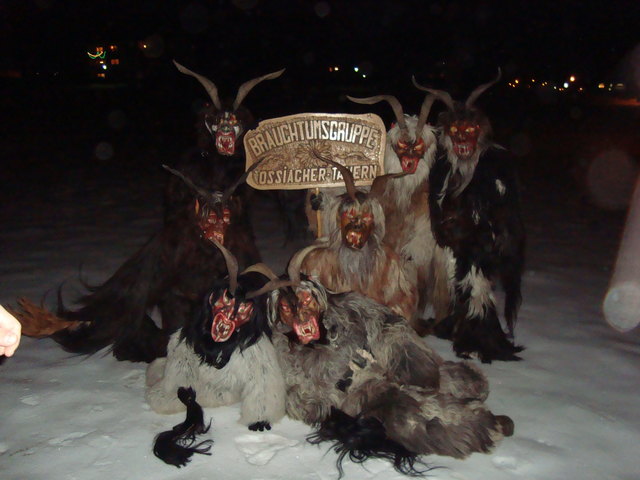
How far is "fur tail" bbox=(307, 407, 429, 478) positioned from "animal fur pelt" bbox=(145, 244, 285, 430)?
35 centimetres

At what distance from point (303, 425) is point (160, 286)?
1.54 m

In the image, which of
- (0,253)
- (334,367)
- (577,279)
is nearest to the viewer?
(334,367)

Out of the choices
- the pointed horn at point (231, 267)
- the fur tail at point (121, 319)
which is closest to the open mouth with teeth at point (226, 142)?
the fur tail at point (121, 319)

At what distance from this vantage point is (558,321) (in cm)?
552

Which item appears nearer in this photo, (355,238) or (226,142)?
(355,238)

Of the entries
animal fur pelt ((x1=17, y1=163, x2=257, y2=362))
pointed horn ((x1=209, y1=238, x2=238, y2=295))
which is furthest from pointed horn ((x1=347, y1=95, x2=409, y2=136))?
pointed horn ((x1=209, y1=238, x2=238, y2=295))

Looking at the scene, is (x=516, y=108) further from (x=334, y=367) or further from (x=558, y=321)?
(x=334, y=367)

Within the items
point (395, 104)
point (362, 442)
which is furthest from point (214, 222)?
point (362, 442)

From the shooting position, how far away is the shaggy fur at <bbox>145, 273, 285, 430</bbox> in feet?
11.5

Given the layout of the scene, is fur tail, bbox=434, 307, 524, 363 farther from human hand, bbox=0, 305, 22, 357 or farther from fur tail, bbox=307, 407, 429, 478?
human hand, bbox=0, 305, 22, 357

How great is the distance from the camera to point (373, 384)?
3.54 metres

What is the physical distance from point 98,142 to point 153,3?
4.85 metres

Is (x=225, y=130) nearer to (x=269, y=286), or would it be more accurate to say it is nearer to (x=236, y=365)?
(x=269, y=286)

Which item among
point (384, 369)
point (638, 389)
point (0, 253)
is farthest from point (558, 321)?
point (0, 253)
